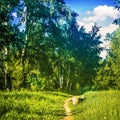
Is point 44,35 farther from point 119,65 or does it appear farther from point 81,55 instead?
point 81,55

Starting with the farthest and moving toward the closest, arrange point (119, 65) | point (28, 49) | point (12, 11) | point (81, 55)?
point (81, 55), point (119, 65), point (28, 49), point (12, 11)

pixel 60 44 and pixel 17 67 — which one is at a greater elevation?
pixel 60 44

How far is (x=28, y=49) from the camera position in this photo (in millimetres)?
41406

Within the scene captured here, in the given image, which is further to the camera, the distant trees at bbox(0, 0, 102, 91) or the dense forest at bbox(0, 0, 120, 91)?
the distant trees at bbox(0, 0, 102, 91)

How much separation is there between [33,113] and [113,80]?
3765 cm

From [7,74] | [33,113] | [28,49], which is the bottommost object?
[33,113]

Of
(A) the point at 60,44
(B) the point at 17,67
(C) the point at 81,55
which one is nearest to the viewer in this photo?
(B) the point at 17,67

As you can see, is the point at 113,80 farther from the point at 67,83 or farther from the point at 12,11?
the point at 12,11

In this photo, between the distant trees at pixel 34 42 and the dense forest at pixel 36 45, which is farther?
the distant trees at pixel 34 42

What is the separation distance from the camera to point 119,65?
2040 inches

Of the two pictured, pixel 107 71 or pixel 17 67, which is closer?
pixel 17 67

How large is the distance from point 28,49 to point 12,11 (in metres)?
5.28

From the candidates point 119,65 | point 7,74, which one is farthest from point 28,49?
point 119,65

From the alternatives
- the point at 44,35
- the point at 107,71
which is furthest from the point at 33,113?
the point at 107,71
